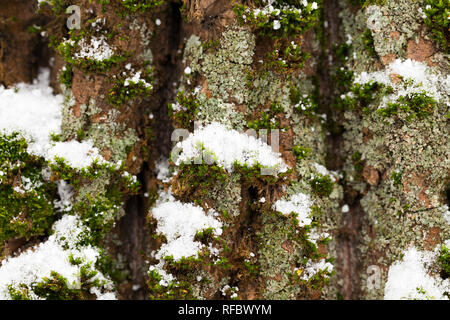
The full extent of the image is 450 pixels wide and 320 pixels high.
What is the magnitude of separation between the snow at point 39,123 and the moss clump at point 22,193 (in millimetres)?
87

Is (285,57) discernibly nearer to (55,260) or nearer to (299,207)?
(299,207)

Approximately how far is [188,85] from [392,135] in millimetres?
1731

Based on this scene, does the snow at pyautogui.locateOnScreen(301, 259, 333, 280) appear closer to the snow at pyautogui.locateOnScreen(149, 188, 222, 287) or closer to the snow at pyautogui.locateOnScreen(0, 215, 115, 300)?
the snow at pyautogui.locateOnScreen(149, 188, 222, 287)

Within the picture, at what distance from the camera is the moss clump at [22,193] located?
Result: 2.97 meters

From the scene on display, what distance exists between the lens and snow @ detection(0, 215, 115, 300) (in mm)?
2922

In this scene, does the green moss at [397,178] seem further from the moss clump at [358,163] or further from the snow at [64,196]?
the snow at [64,196]

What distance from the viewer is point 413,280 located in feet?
9.65

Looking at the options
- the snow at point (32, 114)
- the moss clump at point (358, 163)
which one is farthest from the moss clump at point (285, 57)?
the snow at point (32, 114)

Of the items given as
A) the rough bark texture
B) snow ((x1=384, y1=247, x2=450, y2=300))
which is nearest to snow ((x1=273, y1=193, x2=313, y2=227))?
the rough bark texture

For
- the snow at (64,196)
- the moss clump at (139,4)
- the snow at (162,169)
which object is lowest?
the snow at (64,196)

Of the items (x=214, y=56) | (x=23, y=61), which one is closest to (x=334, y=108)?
(x=214, y=56)

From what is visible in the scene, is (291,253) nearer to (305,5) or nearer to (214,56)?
(214,56)

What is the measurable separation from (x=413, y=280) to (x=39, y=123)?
131 inches
